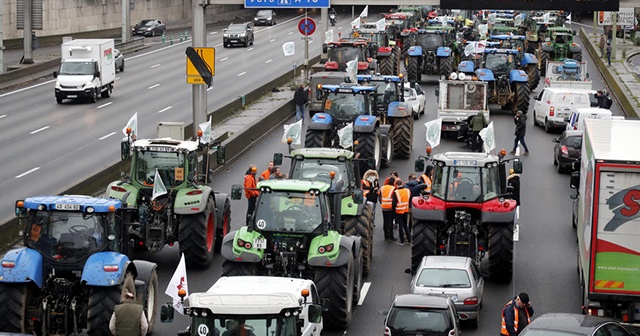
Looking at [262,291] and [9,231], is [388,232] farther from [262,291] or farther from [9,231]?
[262,291]

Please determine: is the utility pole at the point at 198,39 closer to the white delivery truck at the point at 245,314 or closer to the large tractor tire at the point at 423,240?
the large tractor tire at the point at 423,240

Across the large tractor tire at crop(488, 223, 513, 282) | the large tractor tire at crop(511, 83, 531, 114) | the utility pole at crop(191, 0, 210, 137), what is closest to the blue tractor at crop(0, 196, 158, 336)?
the large tractor tire at crop(488, 223, 513, 282)

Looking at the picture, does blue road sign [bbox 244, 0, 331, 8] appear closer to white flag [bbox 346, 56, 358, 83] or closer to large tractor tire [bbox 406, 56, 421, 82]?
white flag [bbox 346, 56, 358, 83]

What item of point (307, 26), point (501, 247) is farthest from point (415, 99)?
point (501, 247)

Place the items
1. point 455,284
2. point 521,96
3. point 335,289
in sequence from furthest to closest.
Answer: point 521,96 < point 455,284 < point 335,289

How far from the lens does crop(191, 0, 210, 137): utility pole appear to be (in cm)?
3503

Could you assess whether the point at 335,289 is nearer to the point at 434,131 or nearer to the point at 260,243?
the point at 260,243

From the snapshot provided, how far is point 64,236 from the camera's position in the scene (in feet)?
62.8

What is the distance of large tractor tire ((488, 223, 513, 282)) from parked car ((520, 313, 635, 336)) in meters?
6.50

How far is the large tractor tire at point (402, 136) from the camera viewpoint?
125ft

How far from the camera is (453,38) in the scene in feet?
217

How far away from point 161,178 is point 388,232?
5901 millimetres

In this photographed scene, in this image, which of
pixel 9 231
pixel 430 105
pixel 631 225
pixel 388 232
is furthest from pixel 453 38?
pixel 631 225

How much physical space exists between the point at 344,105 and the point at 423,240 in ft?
40.1
